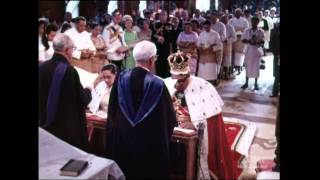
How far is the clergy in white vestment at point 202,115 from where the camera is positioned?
2.23 m

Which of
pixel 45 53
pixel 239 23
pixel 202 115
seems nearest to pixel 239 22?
pixel 239 23

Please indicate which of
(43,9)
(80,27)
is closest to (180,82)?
(80,27)

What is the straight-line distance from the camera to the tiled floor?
6.59ft

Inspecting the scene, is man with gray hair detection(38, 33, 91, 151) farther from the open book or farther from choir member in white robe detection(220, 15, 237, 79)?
choir member in white robe detection(220, 15, 237, 79)

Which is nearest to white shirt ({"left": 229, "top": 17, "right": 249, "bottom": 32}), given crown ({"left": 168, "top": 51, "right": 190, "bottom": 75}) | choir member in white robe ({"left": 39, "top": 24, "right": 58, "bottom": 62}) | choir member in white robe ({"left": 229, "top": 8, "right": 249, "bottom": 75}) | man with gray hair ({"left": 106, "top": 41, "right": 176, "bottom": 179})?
choir member in white robe ({"left": 229, "top": 8, "right": 249, "bottom": 75})

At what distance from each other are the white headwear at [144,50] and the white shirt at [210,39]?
A: 0.66 feet

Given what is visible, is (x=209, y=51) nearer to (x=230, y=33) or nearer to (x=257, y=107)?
(x=230, y=33)

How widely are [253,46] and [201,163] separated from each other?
598 millimetres

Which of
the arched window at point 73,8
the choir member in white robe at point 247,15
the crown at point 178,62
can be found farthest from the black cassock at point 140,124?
the choir member in white robe at point 247,15

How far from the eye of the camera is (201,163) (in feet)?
7.59

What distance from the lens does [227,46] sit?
216 cm

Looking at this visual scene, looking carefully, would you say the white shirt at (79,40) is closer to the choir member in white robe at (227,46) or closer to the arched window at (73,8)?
the arched window at (73,8)
